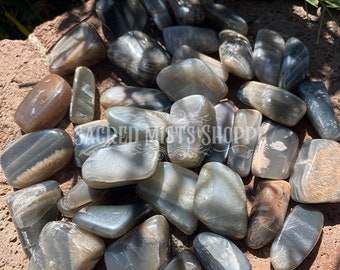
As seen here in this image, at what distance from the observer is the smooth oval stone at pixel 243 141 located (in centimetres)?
103

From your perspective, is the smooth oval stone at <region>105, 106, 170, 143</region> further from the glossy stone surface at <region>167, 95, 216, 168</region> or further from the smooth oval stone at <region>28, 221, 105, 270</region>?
the smooth oval stone at <region>28, 221, 105, 270</region>

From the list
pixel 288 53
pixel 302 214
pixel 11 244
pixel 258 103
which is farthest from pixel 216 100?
pixel 11 244

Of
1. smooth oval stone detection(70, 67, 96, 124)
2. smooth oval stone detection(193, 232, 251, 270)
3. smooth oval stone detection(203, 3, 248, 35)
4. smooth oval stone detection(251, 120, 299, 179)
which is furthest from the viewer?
smooth oval stone detection(203, 3, 248, 35)

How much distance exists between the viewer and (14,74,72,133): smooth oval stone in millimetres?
1104

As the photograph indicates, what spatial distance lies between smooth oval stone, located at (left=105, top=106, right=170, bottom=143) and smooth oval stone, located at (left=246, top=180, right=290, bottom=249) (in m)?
0.21

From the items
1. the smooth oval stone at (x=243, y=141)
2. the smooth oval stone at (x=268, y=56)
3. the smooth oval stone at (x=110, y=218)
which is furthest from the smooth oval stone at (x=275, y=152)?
the smooth oval stone at (x=110, y=218)

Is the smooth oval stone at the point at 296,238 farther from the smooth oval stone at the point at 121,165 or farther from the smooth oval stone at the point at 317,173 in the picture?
the smooth oval stone at the point at 121,165

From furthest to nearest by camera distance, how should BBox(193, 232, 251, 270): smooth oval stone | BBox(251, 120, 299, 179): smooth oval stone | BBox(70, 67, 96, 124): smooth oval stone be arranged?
BBox(70, 67, 96, 124): smooth oval stone → BBox(251, 120, 299, 179): smooth oval stone → BBox(193, 232, 251, 270): smooth oval stone

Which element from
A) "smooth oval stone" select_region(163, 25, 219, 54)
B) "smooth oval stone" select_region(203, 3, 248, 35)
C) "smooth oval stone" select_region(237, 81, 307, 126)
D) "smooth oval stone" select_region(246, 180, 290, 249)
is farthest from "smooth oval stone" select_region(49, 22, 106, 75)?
"smooth oval stone" select_region(246, 180, 290, 249)

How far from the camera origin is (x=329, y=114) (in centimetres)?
107

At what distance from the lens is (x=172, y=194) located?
97 cm

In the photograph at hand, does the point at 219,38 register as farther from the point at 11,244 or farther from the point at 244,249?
the point at 11,244

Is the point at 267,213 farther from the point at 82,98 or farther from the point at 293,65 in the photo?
the point at 82,98

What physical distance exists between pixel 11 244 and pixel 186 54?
0.52 metres
